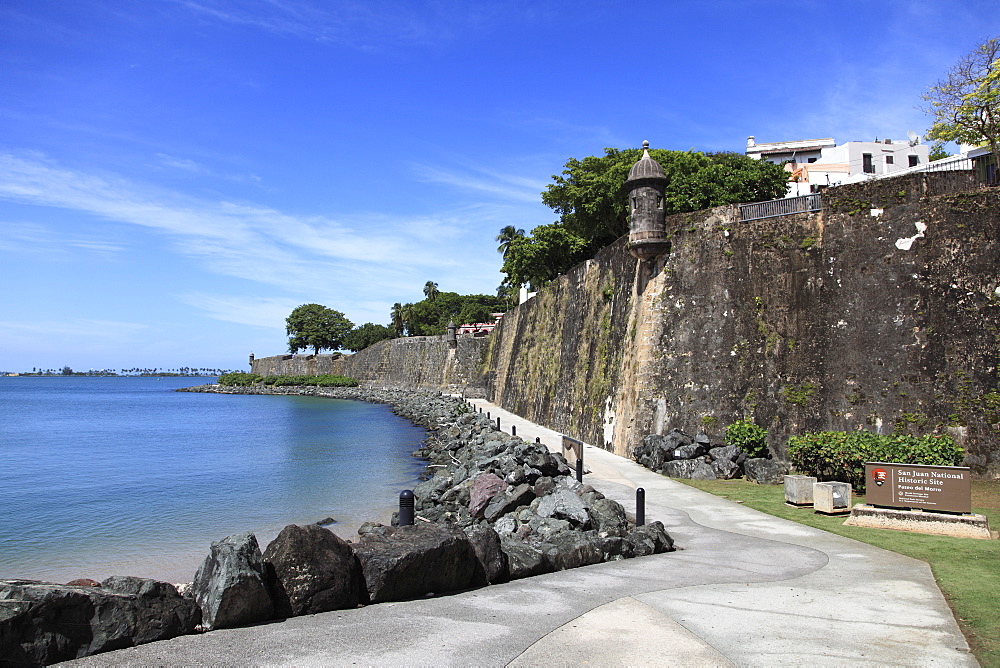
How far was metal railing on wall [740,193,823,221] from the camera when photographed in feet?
62.7

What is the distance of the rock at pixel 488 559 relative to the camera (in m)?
8.41

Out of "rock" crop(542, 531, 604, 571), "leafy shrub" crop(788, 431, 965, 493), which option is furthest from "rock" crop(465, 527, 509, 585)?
"leafy shrub" crop(788, 431, 965, 493)

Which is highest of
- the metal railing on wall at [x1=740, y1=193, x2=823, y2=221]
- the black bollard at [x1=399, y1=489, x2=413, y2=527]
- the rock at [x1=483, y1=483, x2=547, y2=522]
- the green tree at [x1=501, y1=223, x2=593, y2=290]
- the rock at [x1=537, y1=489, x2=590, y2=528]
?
the green tree at [x1=501, y1=223, x2=593, y2=290]

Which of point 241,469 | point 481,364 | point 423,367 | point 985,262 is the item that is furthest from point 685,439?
point 423,367

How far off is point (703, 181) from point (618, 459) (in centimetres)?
1388

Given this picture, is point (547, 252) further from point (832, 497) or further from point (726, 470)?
point (832, 497)

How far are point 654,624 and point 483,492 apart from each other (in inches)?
349

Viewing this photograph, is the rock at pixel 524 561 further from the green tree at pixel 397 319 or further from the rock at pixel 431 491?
the green tree at pixel 397 319

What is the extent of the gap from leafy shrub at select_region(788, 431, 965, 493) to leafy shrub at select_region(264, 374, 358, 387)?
3354 inches

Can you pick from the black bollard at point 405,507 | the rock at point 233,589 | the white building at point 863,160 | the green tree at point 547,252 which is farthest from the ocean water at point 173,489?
the white building at point 863,160

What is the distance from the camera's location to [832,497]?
502 inches

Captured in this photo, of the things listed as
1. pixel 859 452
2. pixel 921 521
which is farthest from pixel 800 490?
pixel 921 521

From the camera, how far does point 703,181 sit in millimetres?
28516

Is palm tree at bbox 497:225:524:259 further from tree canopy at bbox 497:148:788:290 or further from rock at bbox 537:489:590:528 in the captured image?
rock at bbox 537:489:590:528
